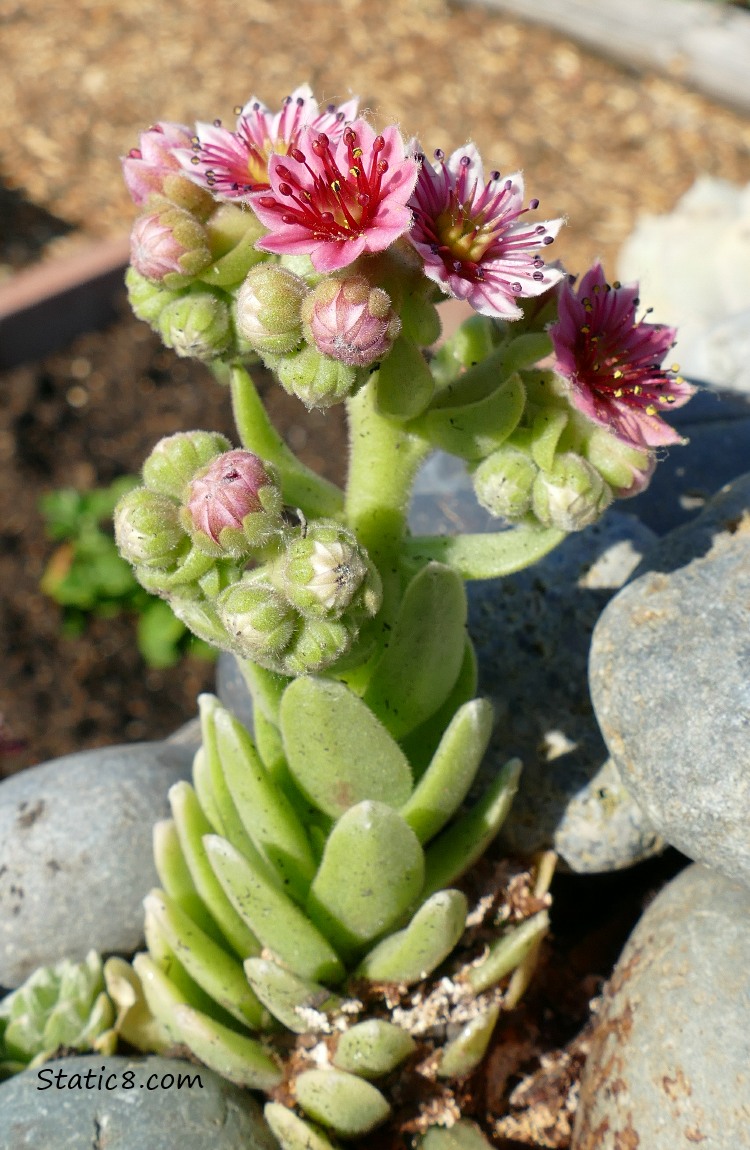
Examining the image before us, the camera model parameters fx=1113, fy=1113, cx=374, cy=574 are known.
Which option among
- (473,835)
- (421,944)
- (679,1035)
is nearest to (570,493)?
(473,835)

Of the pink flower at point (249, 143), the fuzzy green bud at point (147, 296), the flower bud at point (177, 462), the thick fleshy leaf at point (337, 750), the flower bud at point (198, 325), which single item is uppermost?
the pink flower at point (249, 143)

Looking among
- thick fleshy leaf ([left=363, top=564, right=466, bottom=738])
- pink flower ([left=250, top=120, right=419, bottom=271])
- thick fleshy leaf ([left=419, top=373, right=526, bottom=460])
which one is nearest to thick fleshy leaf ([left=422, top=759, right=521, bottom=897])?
thick fleshy leaf ([left=363, top=564, right=466, bottom=738])

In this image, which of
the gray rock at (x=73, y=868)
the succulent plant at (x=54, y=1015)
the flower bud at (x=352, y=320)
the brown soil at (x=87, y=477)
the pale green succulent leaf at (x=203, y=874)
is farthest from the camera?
the brown soil at (x=87, y=477)

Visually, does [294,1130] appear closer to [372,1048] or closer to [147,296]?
[372,1048]

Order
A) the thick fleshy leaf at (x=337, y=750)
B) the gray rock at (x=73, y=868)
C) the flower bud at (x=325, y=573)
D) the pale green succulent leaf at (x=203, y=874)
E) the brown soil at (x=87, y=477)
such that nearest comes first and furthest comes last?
the flower bud at (x=325, y=573)
the thick fleshy leaf at (x=337, y=750)
the pale green succulent leaf at (x=203, y=874)
the gray rock at (x=73, y=868)
the brown soil at (x=87, y=477)

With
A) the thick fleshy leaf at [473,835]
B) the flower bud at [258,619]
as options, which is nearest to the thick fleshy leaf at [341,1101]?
the thick fleshy leaf at [473,835]

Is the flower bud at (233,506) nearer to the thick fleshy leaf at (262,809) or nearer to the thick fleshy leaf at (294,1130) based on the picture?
the thick fleshy leaf at (262,809)

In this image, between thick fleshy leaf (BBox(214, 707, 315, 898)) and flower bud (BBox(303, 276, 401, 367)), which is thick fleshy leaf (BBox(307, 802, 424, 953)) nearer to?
thick fleshy leaf (BBox(214, 707, 315, 898))

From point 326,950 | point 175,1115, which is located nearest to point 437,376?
point 326,950

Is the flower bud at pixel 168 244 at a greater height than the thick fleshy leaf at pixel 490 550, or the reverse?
the flower bud at pixel 168 244
